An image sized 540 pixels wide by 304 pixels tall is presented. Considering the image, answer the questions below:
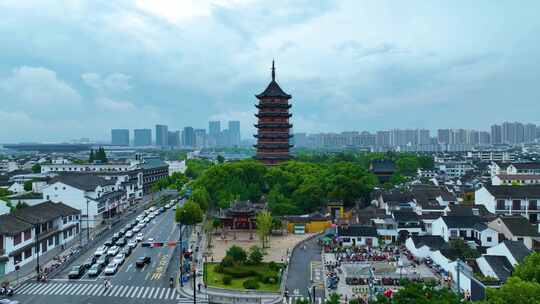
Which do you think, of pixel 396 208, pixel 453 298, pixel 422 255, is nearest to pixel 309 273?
pixel 422 255

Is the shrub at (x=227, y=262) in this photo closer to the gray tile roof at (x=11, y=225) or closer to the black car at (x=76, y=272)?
the black car at (x=76, y=272)

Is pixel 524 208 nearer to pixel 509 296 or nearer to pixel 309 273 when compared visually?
pixel 309 273

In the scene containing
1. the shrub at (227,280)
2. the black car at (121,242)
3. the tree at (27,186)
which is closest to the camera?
the shrub at (227,280)

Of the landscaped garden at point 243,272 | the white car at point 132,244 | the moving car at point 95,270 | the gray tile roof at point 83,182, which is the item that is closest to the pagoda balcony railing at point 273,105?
the gray tile roof at point 83,182

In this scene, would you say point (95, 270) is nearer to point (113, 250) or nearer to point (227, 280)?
point (113, 250)

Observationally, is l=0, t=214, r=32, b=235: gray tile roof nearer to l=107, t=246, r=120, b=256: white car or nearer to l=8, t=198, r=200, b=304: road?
l=8, t=198, r=200, b=304: road

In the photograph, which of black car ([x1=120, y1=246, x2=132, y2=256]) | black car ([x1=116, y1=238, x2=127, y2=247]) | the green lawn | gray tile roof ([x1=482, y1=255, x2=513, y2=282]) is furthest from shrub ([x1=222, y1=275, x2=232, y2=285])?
gray tile roof ([x1=482, y1=255, x2=513, y2=282])
